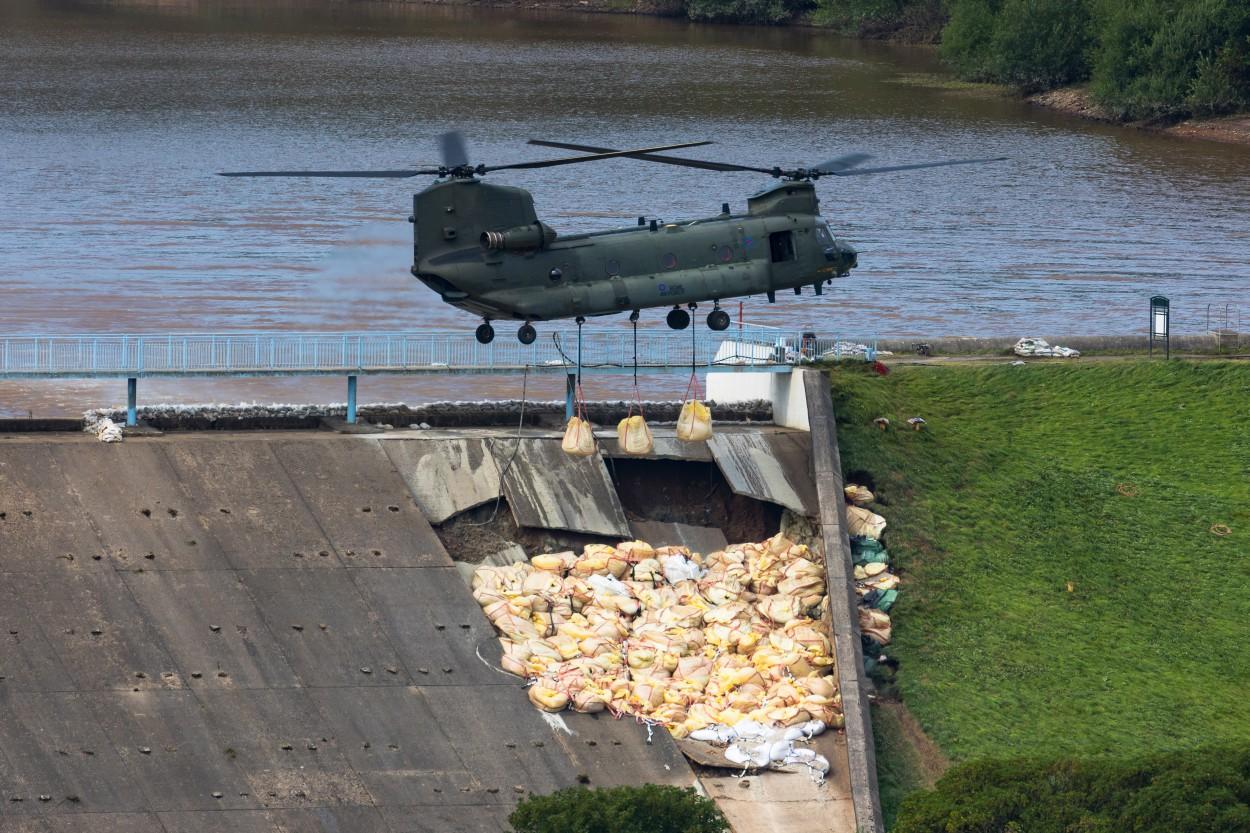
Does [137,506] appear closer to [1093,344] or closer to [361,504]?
[361,504]

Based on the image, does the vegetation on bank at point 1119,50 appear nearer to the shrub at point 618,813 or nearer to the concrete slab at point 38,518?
the concrete slab at point 38,518

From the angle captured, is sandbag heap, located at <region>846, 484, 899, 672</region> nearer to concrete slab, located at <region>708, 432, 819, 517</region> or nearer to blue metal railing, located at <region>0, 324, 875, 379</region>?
concrete slab, located at <region>708, 432, 819, 517</region>

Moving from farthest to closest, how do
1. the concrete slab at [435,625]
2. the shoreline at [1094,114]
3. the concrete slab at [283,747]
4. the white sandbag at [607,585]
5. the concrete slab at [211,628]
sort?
the shoreline at [1094,114] < the white sandbag at [607,585] < the concrete slab at [435,625] < the concrete slab at [211,628] < the concrete slab at [283,747]

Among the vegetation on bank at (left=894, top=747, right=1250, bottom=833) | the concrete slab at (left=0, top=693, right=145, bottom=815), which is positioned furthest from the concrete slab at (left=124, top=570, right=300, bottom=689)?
the vegetation on bank at (left=894, top=747, right=1250, bottom=833)

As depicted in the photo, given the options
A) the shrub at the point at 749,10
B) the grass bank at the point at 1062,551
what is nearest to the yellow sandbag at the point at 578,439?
the grass bank at the point at 1062,551

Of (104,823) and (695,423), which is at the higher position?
(695,423)

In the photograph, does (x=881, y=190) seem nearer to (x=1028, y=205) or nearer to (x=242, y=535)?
(x=1028, y=205)

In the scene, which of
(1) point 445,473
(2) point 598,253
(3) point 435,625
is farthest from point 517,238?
(3) point 435,625
